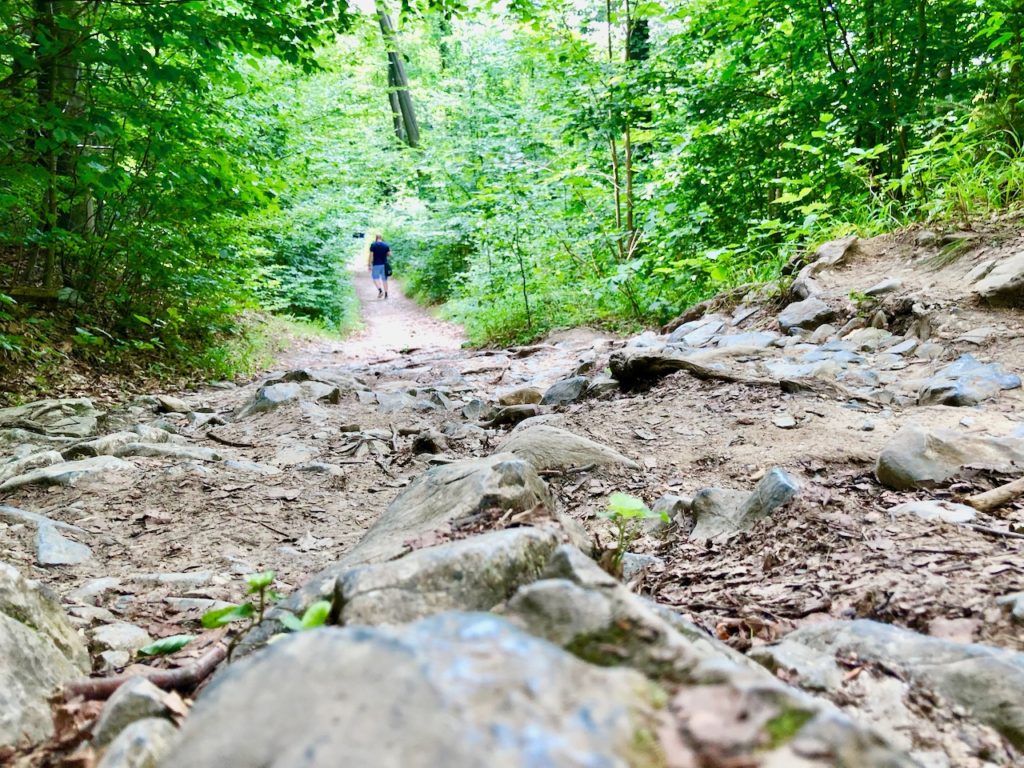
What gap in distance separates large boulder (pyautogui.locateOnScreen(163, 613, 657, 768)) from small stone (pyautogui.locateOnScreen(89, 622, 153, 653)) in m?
1.30

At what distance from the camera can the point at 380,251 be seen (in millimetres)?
22125

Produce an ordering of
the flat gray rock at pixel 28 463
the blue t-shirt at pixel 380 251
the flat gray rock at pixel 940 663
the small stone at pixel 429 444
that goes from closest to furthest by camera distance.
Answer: the flat gray rock at pixel 940 663 < the flat gray rock at pixel 28 463 < the small stone at pixel 429 444 < the blue t-shirt at pixel 380 251

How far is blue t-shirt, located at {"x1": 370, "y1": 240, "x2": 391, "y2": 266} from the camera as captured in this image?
2193 cm

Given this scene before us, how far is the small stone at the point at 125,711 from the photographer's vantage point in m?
1.18

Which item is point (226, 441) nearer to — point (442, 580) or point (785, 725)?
point (442, 580)

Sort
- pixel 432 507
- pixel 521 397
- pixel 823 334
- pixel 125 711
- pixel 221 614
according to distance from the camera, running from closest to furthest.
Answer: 1. pixel 125 711
2. pixel 221 614
3. pixel 432 507
4. pixel 823 334
5. pixel 521 397

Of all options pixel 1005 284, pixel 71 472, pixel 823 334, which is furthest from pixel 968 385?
pixel 71 472

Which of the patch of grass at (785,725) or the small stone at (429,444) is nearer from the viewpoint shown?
the patch of grass at (785,725)

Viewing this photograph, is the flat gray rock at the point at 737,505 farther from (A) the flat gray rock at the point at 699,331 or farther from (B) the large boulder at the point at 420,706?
(A) the flat gray rock at the point at 699,331

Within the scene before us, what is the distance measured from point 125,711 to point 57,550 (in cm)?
199

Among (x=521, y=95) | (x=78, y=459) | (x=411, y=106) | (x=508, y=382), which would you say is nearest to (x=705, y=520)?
(x=78, y=459)

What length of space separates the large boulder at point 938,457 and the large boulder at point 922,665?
124 cm

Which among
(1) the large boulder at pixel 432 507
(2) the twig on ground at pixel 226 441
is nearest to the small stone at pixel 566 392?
(2) the twig on ground at pixel 226 441

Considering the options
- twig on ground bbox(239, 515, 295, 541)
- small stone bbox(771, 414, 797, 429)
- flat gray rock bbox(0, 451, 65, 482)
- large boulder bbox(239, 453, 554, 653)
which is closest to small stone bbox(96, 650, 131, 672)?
large boulder bbox(239, 453, 554, 653)
